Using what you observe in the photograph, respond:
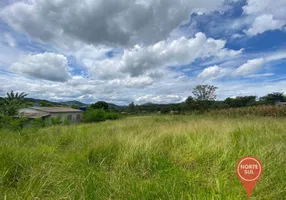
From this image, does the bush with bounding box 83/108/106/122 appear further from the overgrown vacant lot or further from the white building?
the overgrown vacant lot

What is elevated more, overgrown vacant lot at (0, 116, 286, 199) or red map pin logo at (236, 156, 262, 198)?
red map pin logo at (236, 156, 262, 198)

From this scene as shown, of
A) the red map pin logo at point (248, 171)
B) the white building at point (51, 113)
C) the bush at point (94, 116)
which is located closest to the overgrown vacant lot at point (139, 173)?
the red map pin logo at point (248, 171)

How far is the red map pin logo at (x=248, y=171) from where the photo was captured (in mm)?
1294

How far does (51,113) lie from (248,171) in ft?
100.0

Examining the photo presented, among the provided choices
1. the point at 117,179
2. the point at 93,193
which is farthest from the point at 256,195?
the point at 93,193

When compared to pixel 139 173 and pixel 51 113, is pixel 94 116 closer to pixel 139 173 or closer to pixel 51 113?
pixel 51 113

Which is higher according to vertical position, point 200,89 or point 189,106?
point 200,89

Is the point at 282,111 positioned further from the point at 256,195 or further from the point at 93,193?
the point at 93,193

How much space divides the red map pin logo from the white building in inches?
987

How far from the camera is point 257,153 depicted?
2.51m

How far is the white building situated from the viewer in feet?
80.7

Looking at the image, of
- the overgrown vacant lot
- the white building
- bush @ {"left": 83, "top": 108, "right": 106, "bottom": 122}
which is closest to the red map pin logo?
the overgrown vacant lot

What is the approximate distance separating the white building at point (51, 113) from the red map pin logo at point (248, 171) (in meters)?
25.1

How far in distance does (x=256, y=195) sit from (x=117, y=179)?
1.55m
